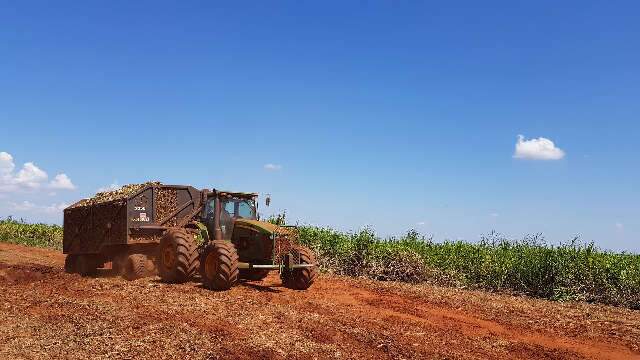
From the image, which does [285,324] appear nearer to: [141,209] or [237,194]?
[237,194]

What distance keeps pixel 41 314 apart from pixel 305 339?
524 centimetres

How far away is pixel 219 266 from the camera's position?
12531 millimetres

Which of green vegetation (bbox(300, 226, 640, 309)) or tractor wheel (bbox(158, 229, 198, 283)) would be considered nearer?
tractor wheel (bbox(158, 229, 198, 283))

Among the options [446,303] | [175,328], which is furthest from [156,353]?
[446,303]

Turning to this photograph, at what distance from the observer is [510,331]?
34.7ft

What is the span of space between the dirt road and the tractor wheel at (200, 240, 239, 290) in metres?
0.36

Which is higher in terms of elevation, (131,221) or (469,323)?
(131,221)

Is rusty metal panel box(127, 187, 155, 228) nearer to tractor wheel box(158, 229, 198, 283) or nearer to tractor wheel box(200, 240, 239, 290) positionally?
tractor wheel box(158, 229, 198, 283)

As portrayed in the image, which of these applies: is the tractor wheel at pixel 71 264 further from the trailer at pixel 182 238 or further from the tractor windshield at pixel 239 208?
the tractor windshield at pixel 239 208

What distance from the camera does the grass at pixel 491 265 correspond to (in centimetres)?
1666

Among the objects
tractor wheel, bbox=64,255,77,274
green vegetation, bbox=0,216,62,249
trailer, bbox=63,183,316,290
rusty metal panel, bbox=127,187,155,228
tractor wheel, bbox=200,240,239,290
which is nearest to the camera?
tractor wheel, bbox=200,240,239,290

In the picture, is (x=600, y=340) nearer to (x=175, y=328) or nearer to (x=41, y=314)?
(x=175, y=328)

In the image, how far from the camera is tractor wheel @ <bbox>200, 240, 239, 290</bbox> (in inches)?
492

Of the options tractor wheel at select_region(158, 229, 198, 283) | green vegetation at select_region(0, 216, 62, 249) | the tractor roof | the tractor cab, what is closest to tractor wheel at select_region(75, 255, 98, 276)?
tractor wheel at select_region(158, 229, 198, 283)
